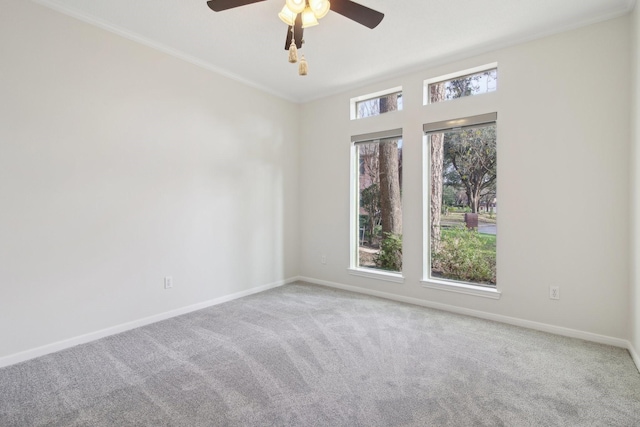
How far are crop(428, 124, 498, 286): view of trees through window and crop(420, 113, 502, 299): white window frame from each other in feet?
0.17

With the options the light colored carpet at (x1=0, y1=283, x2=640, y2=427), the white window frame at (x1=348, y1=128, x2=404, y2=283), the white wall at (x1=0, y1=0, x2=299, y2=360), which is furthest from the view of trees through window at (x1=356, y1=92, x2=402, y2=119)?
the light colored carpet at (x1=0, y1=283, x2=640, y2=427)

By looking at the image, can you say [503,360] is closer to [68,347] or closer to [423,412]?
[423,412]

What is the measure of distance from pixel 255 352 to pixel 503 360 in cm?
183

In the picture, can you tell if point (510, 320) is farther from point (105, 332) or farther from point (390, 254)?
point (105, 332)

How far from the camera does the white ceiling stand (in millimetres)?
2442

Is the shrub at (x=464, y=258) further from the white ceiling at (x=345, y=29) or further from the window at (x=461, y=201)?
the white ceiling at (x=345, y=29)

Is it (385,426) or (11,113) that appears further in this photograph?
(11,113)

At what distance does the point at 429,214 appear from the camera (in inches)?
141

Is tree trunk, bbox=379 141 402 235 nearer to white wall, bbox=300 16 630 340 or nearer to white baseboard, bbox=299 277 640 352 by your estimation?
white wall, bbox=300 16 630 340

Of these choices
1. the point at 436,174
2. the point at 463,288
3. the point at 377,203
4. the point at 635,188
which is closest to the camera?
the point at 635,188

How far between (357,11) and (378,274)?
2.83m

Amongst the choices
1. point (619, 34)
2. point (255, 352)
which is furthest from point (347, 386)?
point (619, 34)

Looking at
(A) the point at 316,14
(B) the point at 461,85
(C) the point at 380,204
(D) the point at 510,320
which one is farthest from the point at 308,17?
(D) the point at 510,320

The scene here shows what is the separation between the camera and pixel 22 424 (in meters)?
1.64
